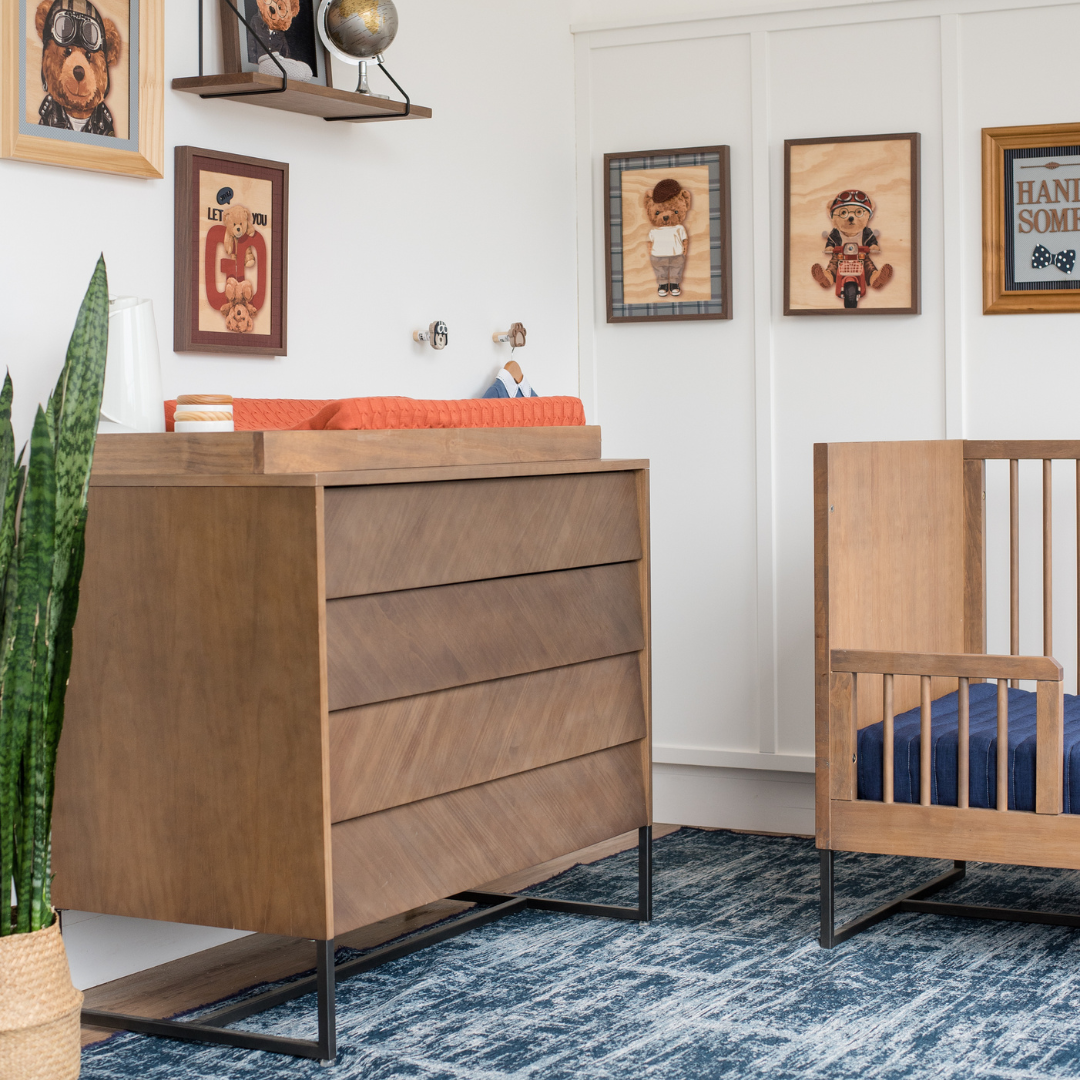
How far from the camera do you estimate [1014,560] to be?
11.0 ft

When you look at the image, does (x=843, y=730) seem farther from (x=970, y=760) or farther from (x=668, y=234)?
(x=668, y=234)

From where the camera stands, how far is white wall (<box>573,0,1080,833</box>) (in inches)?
139

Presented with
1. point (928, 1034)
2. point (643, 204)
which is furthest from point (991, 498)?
point (928, 1034)

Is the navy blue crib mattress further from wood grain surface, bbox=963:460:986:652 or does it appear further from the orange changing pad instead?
the orange changing pad

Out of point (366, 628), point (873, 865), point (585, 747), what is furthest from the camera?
point (873, 865)

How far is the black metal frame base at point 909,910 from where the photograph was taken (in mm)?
2766

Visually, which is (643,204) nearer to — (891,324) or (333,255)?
(891,324)

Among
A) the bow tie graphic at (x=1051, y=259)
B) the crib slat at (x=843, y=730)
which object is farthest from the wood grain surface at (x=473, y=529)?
the bow tie graphic at (x=1051, y=259)

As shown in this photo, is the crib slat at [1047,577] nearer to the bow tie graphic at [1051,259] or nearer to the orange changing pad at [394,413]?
the bow tie graphic at [1051,259]

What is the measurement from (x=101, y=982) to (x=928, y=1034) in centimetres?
141

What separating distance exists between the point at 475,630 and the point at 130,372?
70 centimetres

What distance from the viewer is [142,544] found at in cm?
230

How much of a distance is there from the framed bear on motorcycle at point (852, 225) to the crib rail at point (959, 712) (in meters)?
1.22

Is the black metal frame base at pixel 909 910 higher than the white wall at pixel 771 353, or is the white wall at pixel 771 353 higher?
the white wall at pixel 771 353
